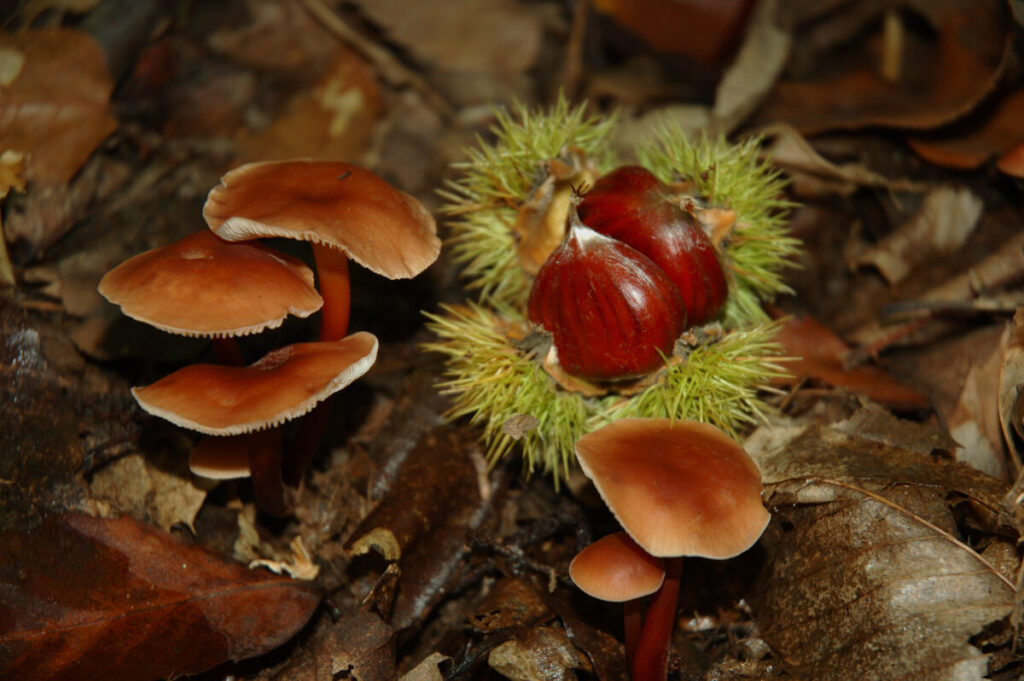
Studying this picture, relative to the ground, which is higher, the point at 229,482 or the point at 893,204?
the point at 893,204

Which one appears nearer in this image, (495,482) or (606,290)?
(606,290)

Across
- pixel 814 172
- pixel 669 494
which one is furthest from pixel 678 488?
pixel 814 172

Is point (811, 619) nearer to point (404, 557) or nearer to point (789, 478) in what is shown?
point (789, 478)

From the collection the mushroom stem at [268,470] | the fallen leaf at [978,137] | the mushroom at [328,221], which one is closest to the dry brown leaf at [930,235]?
the fallen leaf at [978,137]

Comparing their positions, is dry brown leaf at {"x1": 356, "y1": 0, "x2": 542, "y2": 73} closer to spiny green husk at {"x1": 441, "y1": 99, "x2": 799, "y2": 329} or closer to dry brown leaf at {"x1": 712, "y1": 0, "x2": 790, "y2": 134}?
dry brown leaf at {"x1": 712, "y1": 0, "x2": 790, "y2": 134}

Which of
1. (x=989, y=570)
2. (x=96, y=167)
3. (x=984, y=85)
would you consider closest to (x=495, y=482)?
(x=989, y=570)

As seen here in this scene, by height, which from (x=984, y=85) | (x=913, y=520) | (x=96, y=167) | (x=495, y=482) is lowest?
(x=495, y=482)

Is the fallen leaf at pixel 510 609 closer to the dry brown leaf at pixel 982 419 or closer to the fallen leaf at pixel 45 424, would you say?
the fallen leaf at pixel 45 424
